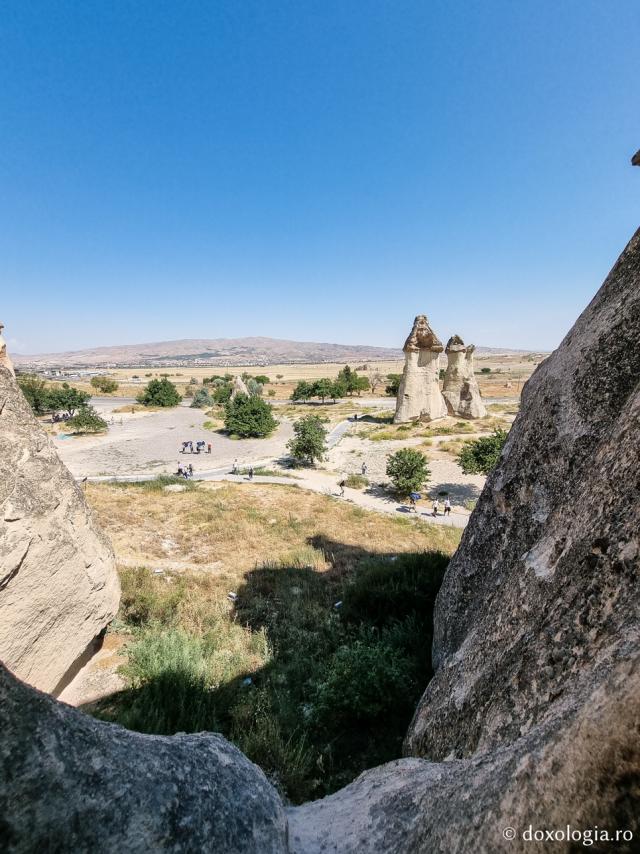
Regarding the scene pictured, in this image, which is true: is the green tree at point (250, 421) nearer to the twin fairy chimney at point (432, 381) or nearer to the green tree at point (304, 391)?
the twin fairy chimney at point (432, 381)

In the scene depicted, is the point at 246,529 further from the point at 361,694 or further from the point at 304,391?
the point at 304,391

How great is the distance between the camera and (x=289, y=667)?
4.75 meters

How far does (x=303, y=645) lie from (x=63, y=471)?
368cm

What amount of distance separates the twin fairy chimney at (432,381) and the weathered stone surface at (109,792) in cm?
2696

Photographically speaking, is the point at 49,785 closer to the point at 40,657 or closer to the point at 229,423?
the point at 40,657

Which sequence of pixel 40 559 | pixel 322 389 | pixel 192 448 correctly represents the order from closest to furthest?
1. pixel 40 559
2. pixel 192 448
3. pixel 322 389

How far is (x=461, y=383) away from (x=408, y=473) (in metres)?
16.9

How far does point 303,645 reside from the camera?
518cm

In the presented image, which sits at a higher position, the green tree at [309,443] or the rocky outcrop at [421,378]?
the rocky outcrop at [421,378]

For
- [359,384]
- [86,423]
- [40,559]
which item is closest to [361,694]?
[40,559]

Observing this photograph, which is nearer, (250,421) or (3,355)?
(3,355)

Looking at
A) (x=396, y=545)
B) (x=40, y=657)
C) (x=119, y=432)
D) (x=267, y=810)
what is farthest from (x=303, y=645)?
(x=119, y=432)

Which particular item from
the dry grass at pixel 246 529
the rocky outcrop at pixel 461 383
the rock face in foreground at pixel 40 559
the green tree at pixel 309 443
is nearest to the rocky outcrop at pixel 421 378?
the rocky outcrop at pixel 461 383

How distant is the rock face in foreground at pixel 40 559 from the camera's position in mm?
3643
